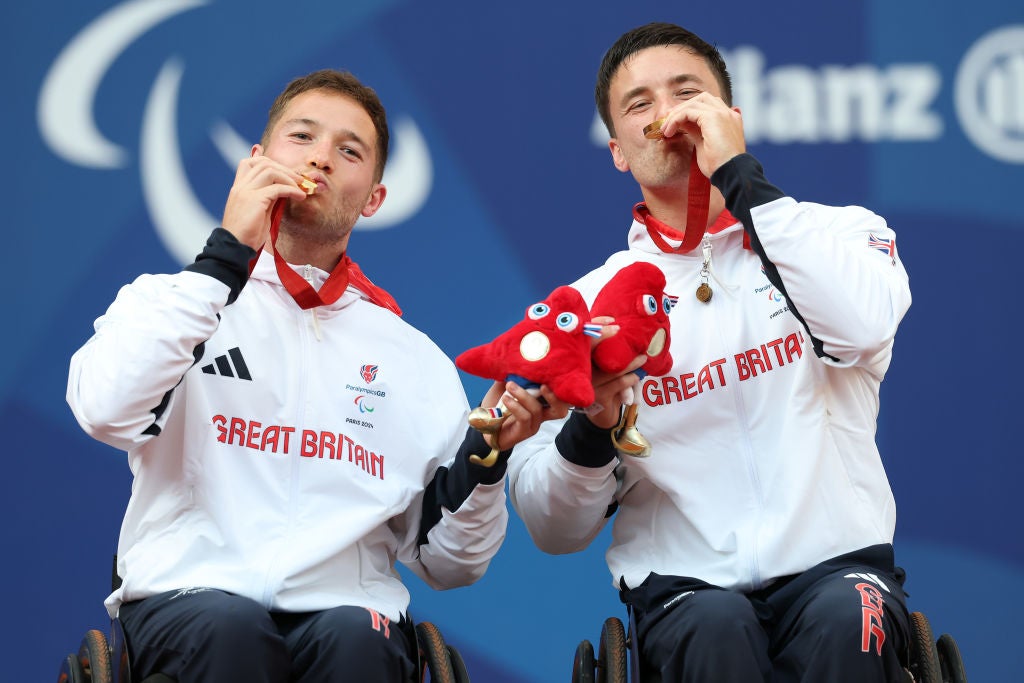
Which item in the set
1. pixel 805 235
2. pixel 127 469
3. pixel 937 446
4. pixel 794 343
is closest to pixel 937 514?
pixel 937 446

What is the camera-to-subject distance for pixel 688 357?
2119 mm

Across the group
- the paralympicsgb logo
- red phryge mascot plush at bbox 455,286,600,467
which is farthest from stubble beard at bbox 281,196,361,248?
the paralympicsgb logo

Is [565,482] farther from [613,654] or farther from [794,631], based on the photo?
[794,631]

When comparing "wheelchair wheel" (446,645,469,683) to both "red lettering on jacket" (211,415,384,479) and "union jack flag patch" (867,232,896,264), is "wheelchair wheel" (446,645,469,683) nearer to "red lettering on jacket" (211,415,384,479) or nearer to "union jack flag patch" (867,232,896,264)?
"red lettering on jacket" (211,415,384,479)

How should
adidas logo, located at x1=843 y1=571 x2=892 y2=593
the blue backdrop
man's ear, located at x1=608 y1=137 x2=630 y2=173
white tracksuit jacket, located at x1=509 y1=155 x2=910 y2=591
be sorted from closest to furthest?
adidas logo, located at x1=843 y1=571 x2=892 y2=593, white tracksuit jacket, located at x1=509 y1=155 x2=910 y2=591, man's ear, located at x1=608 y1=137 x2=630 y2=173, the blue backdrop

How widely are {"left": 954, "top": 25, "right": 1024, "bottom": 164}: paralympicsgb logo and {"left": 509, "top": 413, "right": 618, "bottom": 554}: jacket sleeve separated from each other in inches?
58.2

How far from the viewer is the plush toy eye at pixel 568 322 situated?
5.71 ft

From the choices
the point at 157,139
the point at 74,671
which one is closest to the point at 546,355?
the point at 74,671

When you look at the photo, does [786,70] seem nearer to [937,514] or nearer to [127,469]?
[937,514]

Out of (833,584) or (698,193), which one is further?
(698,193)

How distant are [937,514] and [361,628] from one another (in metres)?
1.66

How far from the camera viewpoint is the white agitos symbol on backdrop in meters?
3.08

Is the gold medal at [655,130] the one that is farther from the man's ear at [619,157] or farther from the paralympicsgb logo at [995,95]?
the paralympicsgb logo at [995,95]

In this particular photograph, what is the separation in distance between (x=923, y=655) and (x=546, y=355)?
0.72m
